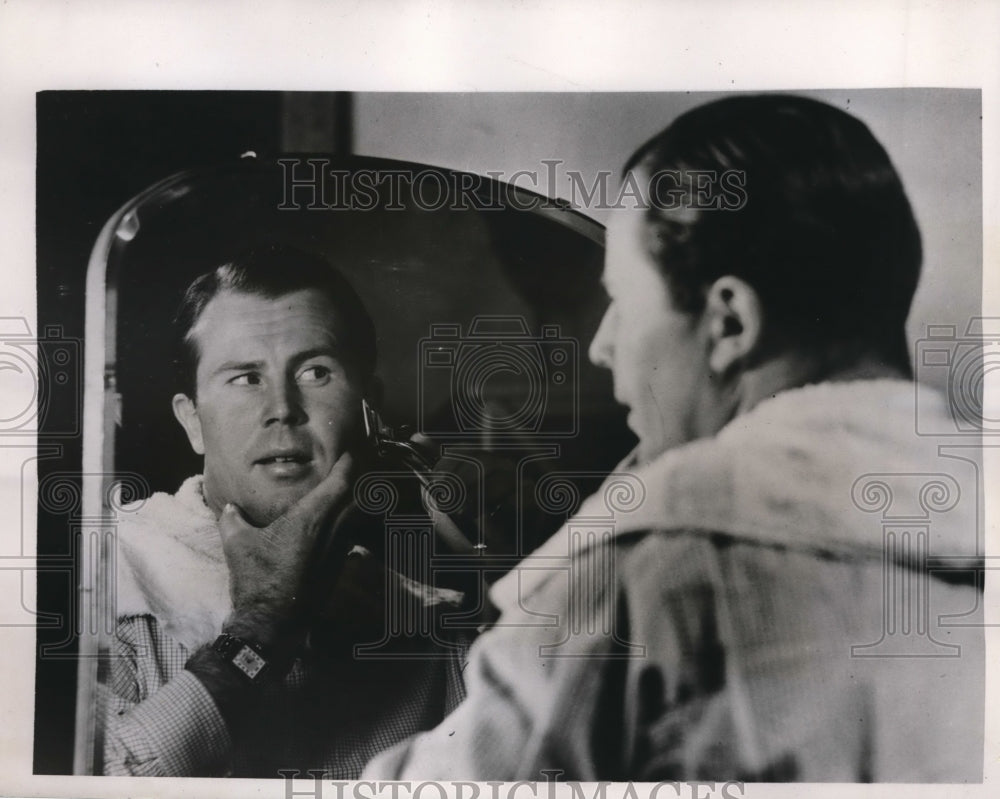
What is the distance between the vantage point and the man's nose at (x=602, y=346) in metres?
1.62

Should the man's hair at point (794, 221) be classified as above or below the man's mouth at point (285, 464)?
above

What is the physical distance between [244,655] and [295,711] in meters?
0.15

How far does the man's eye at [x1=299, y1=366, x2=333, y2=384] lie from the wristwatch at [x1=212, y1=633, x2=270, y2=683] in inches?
20.9

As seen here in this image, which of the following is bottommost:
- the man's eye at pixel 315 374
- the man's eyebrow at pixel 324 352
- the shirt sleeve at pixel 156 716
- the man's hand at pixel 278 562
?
the shirt sleeve at pixel 156 716

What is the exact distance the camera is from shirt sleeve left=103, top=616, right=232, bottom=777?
63.7 inches

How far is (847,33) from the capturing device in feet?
5.34

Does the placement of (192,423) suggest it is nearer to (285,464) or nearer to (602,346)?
(285,464)

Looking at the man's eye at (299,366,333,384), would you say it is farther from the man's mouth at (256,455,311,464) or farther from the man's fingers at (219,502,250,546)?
the man's fingers at (219,502,250,546)

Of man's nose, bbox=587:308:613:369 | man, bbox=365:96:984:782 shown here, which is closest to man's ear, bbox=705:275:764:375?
man, bbox=365:96:984:782

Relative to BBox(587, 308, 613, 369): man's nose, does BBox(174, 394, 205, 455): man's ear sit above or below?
below

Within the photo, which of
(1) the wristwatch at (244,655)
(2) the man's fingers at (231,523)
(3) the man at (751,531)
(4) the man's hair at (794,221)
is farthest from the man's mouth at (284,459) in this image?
(4) the man's hair at (794,221)

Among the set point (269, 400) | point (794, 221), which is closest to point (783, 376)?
point (794, 221)

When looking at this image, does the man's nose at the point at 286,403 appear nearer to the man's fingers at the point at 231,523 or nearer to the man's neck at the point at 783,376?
the man's fingers at the point at 231,523

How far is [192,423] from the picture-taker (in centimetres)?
163
